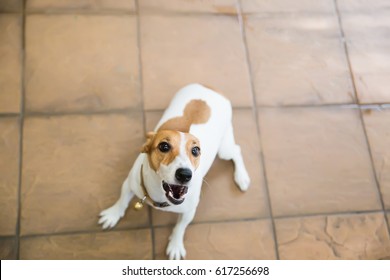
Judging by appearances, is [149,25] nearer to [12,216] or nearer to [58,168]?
[58,168]

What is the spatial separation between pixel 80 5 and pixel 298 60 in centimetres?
138

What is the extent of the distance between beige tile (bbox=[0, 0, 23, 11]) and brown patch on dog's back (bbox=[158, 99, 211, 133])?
4.22 feet

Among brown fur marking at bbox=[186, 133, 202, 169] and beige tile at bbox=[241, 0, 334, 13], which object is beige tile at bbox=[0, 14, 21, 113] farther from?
beige tile at bbox=[241, 0, 334, 13]

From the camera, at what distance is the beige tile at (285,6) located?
107 inches

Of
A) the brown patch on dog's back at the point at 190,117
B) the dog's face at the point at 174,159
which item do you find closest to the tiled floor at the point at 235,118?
the brown patch on dog's back at the point at 190,117

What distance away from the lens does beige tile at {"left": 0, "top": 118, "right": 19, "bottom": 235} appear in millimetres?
2031

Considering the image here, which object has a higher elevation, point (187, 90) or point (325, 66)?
point (325, 66)

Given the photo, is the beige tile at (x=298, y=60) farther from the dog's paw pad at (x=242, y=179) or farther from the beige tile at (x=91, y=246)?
the beige tile at (x=91, y=246)

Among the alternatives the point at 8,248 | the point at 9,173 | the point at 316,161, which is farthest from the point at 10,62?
the point at 316,161

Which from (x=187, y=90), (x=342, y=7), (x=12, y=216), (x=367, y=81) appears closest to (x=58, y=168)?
(x=12, y=216)

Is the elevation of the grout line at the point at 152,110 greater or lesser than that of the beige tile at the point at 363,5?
lesser
